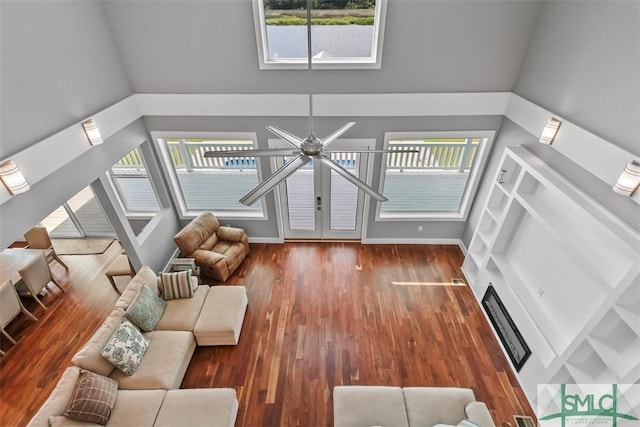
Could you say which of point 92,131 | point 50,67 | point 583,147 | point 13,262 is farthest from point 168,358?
point 583,147

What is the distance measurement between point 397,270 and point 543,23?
385 centimetres

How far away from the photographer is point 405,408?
298cm

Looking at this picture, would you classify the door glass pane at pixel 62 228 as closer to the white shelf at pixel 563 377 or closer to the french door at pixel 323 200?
the french door at pixel 323 200

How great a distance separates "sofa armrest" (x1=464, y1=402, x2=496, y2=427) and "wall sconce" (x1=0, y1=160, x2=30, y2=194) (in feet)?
15.1

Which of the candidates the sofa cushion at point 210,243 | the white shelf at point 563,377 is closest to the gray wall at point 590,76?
the white shelf at point 563,377

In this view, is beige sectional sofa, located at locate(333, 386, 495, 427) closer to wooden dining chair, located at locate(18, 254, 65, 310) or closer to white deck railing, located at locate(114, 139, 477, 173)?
white deck railing, located at locate(114, 139, 477, 173)

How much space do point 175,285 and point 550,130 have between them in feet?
15.9

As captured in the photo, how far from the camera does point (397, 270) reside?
5.23m

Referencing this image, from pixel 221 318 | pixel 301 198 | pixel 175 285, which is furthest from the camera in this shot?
pixel 301 198

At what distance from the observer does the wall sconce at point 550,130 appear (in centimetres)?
329

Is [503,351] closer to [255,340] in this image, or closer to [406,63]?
[255,340]

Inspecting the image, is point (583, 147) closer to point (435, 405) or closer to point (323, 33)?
point (435, 405)

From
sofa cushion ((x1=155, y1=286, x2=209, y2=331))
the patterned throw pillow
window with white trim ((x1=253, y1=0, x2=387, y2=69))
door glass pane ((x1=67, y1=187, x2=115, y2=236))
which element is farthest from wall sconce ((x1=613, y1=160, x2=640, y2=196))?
door glass pane ((x1=67, y1=187, x2=115, y2=236))

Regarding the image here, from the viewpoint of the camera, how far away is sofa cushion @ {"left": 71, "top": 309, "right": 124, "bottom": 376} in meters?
3.09
